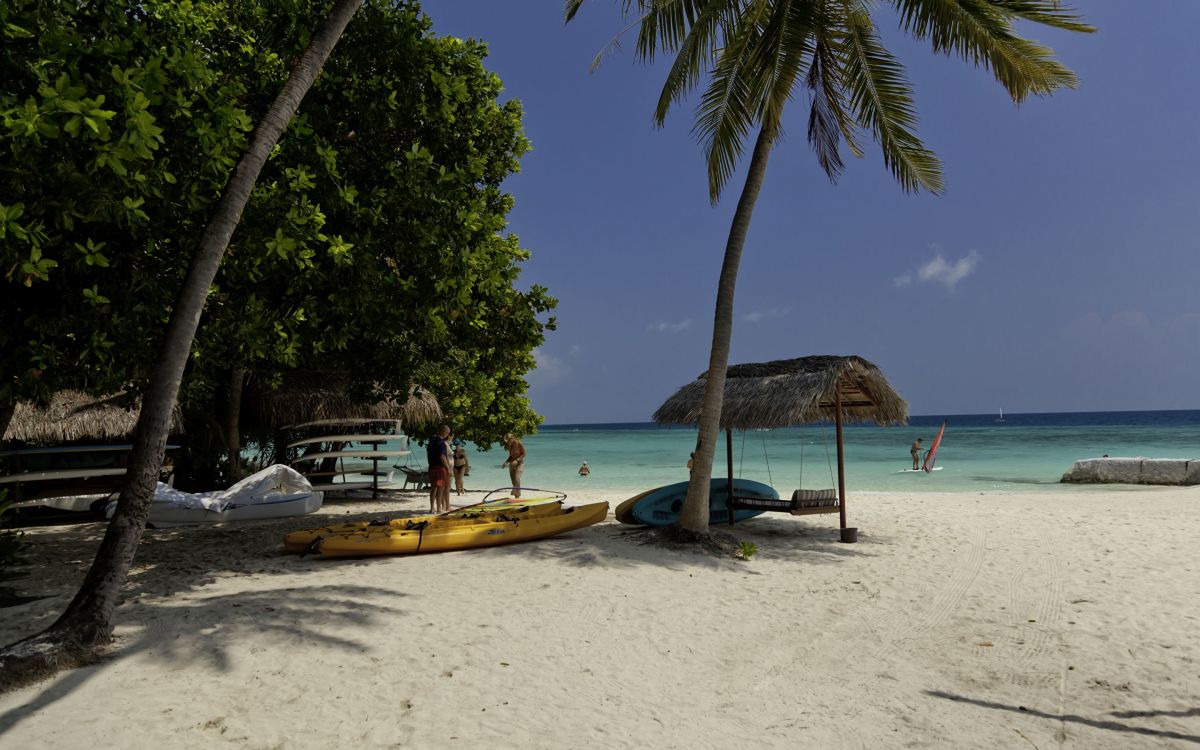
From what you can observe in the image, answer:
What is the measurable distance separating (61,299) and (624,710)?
5542 mm

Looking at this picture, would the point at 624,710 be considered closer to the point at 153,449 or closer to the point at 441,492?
the point at 153,449

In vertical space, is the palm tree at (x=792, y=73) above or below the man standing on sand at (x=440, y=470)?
above

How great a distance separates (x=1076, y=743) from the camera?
4.13 m

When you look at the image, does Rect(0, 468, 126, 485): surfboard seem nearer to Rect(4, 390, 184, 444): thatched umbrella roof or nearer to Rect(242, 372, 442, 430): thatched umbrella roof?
Rect(4, 390, 184, 444): thatched umbrella roof

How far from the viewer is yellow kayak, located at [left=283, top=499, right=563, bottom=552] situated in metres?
8.27

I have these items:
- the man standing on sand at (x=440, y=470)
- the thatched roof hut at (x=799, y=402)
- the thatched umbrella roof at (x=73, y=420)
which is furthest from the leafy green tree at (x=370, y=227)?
the thatched umbrella roof at (x=73, y=420)

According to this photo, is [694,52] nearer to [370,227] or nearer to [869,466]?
[370,227]

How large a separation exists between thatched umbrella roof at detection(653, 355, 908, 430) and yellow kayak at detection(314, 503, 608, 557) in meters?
2.62

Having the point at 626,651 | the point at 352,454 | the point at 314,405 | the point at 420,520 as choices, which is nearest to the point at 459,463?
the point at 352,454

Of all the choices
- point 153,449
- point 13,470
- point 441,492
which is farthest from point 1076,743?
point 13,470

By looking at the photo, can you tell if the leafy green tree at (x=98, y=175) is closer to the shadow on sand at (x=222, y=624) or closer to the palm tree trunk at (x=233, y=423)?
the shadow on sand at (x=222, y=624)

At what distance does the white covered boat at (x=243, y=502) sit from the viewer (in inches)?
411

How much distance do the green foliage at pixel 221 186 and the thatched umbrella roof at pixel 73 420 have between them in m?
3.02

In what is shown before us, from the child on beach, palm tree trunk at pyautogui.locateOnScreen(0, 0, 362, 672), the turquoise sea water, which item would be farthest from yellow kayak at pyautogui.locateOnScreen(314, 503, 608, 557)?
the turquoise sea water
